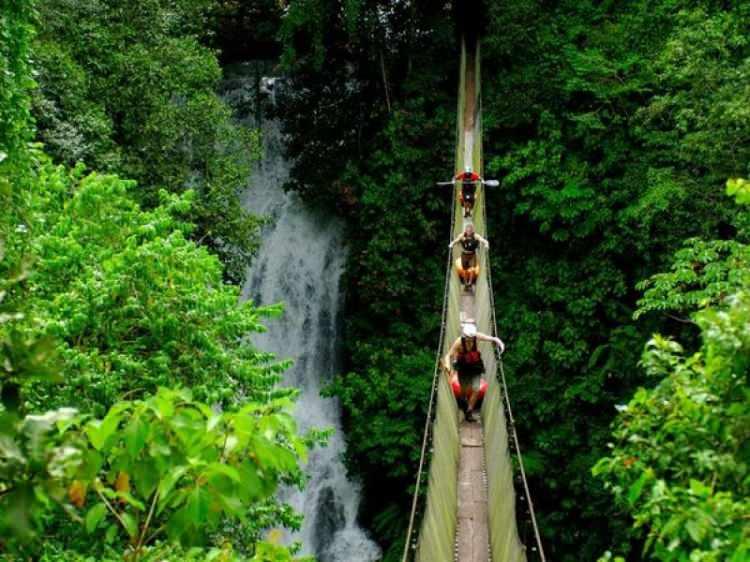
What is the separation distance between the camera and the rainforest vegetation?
278cm

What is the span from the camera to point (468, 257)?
9938 mm

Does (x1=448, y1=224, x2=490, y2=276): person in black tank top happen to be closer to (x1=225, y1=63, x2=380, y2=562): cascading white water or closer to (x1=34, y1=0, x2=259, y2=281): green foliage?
(x1=34, y1=0, x2=259, y2=281): green foliage

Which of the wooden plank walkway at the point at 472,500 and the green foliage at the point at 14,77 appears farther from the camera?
the green foliage at the point at 14,77

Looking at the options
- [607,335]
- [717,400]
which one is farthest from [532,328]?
[717,400]

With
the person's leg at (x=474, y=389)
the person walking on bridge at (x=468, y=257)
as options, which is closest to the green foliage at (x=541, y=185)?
the person walking on bridge at (x=468, y=257)

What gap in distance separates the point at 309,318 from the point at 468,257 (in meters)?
6.66

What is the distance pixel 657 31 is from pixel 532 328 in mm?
5018

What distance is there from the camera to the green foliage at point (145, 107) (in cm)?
1138

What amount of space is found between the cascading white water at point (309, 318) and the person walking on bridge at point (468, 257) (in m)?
5.72

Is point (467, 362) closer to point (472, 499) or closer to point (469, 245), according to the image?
point (472, 499)

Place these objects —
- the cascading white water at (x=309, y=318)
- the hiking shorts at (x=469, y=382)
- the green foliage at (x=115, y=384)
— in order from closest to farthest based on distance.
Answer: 1. the green foliage at (x=115, y=384)
2. the hiking shorts at (x=469, y=382)
3. the cascading white water at (x=309, y=318)

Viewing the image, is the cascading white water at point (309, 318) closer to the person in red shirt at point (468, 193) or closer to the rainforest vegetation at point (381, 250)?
the rainforest vegetation at point (381, 250)

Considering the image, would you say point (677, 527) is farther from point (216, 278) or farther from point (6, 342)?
point (216, 278)

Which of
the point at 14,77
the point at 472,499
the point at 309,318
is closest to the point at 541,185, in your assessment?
the point at 309,318
